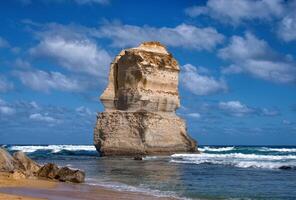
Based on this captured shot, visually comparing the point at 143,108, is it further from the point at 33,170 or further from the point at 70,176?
the point at 70,176

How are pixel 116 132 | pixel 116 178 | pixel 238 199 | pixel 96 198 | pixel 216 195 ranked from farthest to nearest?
pixel 116 132, pixel 116 178, pixel 216 195, pixel 238 199, pixel 96 198

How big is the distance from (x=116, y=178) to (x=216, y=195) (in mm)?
6709

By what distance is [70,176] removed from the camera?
720 inches

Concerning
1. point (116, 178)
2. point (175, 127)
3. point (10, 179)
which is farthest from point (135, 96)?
point (10, 179)

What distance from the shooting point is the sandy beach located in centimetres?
1313

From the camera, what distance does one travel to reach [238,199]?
14406mm

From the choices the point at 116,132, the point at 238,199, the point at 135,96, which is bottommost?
the point at 238,199

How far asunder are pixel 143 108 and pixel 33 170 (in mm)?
24714

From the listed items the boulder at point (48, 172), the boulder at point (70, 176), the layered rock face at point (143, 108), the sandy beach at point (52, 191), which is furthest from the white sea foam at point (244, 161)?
the sandy beach at point (52, 191)

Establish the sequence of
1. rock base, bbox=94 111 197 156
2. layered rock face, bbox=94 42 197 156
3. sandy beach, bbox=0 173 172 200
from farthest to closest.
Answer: layered rock face, bbox=94 42 197 156, rock base, bbox=94 111 197 156, sandy beach, bbox=0 173 172 200

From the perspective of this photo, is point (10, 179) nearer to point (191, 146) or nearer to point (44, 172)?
point (44, 172)

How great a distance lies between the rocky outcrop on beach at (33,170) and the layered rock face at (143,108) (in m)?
22.8

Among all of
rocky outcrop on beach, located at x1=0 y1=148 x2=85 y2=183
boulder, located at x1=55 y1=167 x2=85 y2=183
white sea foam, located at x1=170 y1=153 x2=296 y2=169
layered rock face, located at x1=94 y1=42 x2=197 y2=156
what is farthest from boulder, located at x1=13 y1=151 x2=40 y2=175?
layered rock face, located at x1=94 y1=42 x2=197 y2=156

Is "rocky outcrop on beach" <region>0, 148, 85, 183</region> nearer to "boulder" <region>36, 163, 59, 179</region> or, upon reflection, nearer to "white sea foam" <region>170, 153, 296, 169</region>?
"boulder" <region>36, 163, 59, 179</region>
